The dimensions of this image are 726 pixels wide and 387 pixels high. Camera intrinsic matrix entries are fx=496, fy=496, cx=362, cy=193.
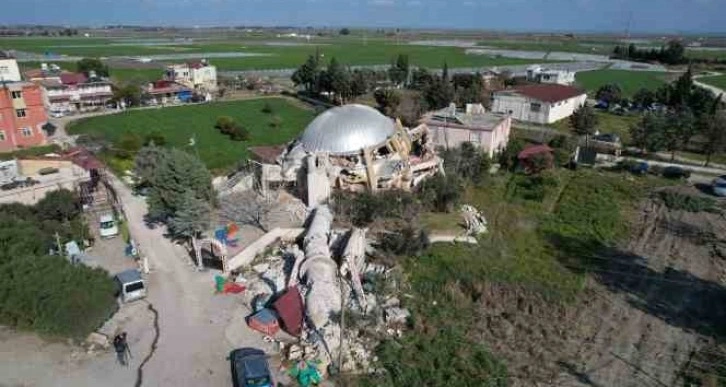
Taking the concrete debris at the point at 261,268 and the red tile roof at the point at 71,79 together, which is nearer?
the concrete debris at the point at 261,268

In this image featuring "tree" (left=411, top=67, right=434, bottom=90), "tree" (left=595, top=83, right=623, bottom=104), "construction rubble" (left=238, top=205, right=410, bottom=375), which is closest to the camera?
"construction rubble" (left=238, top=205, right=410, bottom=375)

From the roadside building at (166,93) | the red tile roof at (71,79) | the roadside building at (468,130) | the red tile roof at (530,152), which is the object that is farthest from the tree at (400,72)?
the red tile roof at (71,79)

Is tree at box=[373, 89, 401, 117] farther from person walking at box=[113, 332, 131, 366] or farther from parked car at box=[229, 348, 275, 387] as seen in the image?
person walking at box=[113, 332, 131, 366]

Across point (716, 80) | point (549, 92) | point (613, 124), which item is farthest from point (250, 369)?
point (716, 80)

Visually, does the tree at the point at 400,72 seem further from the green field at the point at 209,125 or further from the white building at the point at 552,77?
the white building at the point at 552,77

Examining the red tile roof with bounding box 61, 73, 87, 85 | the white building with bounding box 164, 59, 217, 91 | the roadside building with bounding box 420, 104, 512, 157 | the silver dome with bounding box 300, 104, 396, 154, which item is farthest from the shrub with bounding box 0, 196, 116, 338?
the white building with bounding box 164, 59, 217, 91

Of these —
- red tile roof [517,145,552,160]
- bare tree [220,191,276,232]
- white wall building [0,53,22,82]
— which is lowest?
bare tree [220,191,276,232]
